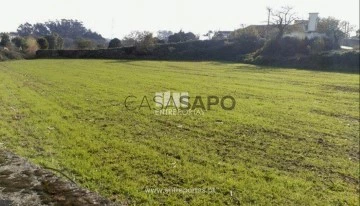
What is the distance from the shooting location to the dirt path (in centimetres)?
245

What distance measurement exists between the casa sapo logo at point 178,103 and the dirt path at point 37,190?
8.66 metres

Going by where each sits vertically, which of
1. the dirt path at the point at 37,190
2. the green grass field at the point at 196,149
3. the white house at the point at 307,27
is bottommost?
the green grass field at the point at 196,149

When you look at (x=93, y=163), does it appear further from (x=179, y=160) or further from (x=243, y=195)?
(x=243, y=195)

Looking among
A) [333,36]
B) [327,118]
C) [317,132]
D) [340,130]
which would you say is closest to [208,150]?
[317,132]

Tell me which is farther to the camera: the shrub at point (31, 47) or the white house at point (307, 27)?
the white house at point (307, 27)

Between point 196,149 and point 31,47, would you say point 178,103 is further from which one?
point 31,47

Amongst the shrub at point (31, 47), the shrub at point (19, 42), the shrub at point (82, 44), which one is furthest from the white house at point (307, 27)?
the shrub at point (19, 42)

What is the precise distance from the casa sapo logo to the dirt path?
8657 mm

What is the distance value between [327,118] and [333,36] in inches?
2047

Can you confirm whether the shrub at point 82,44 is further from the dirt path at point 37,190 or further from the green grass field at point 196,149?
the dirt path at point 37,190

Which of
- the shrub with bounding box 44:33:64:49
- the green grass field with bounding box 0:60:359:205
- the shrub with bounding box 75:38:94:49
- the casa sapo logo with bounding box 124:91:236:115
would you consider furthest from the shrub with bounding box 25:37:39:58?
the casa sapo logo with bounding box 124:91:236:115

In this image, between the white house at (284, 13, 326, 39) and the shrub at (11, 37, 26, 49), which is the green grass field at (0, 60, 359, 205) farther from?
the white house at (284, 13, 326, 39)

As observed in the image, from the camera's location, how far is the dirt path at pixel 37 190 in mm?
2445

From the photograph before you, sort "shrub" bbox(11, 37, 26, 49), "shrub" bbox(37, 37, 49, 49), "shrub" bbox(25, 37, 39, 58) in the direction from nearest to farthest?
"shrub" bbox(11, 37, 26, 49), "shrub" bbox(25, 37, 39, 58), "shrub" bbox(37, 37, 49, 49)
